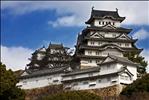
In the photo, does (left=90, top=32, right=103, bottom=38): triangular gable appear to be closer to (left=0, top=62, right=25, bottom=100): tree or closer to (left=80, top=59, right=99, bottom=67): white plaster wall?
(left=80, top=59, right=99, bottom=67): white plaster wall

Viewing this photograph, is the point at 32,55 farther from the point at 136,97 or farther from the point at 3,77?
the point at 136,97

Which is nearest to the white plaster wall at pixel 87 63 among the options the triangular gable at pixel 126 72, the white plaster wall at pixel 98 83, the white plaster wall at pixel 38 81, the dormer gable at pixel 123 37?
the dormer gable at pixel 123 37

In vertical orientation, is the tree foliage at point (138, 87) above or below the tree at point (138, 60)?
below

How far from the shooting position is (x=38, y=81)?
1797 inches

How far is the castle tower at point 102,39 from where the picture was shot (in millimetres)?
51250

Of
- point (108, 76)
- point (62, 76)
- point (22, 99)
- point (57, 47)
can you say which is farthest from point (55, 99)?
point (57, 47)

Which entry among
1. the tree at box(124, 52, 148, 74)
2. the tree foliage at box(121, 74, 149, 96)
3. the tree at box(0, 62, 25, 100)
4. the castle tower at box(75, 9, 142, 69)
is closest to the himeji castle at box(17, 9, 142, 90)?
the castle tower at box(75, 9, 142, 69)

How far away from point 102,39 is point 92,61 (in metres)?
3.52

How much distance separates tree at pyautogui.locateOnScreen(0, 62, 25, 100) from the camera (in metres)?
35.1

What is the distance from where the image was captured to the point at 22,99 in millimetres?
36281

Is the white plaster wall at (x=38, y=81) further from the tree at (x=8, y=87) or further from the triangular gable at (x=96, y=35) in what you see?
the triangular gable at (x=96, y=35)

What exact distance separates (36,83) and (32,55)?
55.2 ft

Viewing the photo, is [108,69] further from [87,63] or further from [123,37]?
[123,37]

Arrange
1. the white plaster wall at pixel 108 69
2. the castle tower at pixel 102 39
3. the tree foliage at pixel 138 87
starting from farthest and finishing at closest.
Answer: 1. the castle tower at pixel 102 39
2. the white plaster wall at pixel 108 69
3. the tree foliage at pixel 138 87
